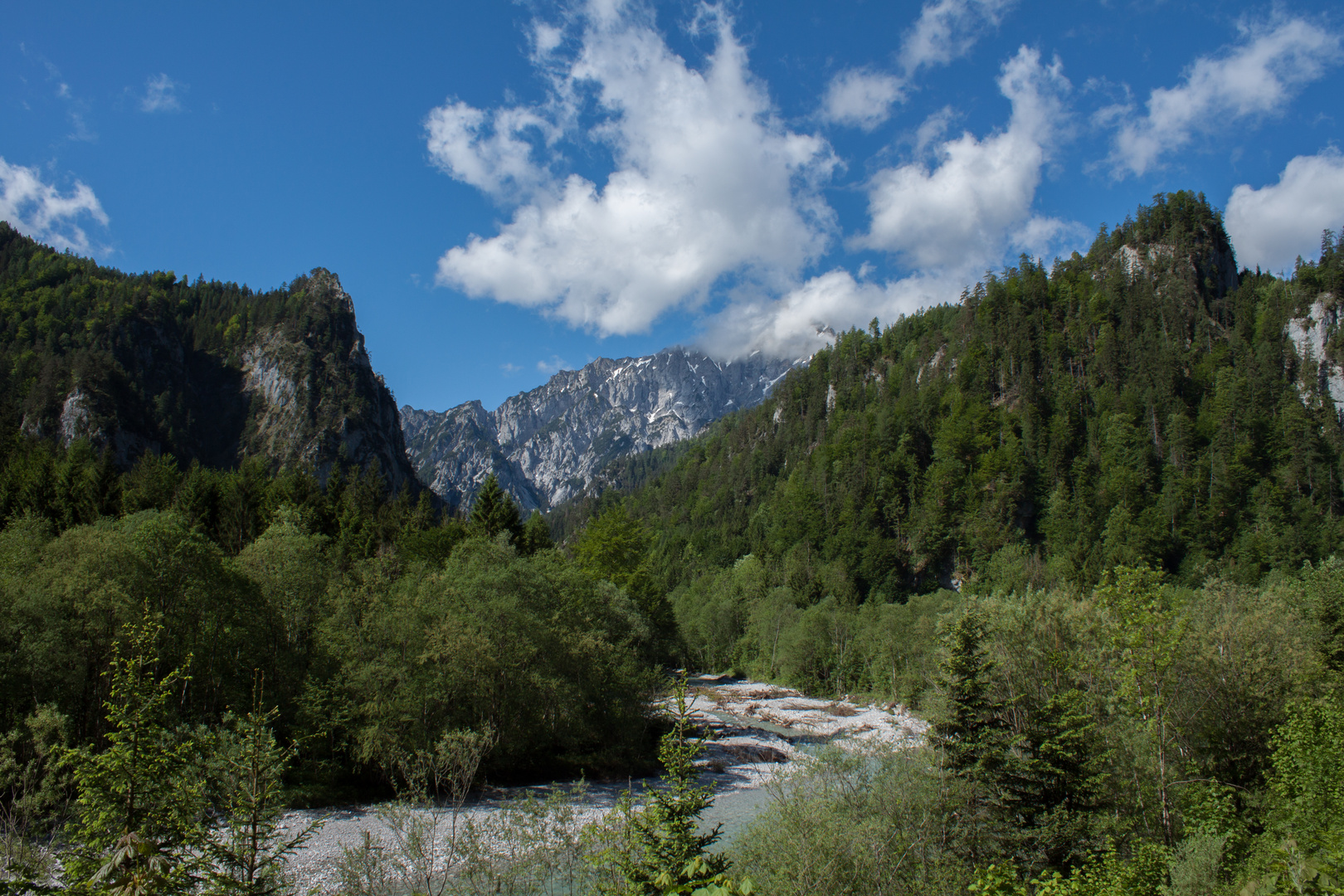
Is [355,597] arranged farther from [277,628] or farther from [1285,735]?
[1285,735]

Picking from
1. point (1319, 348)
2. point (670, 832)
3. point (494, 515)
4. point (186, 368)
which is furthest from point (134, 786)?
point (186, 368)

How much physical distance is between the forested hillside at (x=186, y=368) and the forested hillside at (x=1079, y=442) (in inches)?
3824

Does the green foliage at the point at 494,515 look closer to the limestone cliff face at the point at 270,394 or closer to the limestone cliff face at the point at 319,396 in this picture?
the limestone cliff face at the point at 270,394

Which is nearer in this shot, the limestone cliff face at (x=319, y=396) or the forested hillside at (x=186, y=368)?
the forested hillside at (x=186, y=368)

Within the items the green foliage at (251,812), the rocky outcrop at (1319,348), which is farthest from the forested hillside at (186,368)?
the rocky outcrop at (1319,348)

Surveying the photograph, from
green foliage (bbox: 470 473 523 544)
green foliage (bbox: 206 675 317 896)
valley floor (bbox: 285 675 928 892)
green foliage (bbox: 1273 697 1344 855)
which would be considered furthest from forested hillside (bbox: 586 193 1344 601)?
green foliage (bbox: 206 675 317 896)

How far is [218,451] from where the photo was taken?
16462 centimetres

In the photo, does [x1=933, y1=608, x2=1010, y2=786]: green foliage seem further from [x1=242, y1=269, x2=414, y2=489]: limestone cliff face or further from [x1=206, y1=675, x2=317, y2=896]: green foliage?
[x1=242, y1=269, x2=414, y2=489]: limestone cliff face

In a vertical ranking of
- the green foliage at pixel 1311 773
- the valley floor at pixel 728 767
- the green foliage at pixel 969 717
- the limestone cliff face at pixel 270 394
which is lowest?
the valley floor at pixel 728 767

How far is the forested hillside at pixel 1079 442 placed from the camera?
8981 centimetres

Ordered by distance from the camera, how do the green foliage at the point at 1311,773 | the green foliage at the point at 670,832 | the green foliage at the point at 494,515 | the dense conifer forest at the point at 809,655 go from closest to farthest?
the green foliage at the point at 670,832
the dense conifer forest at the point at 809,655
the green foliage at the point at 1311,773
the green foliage at the point at 494,515

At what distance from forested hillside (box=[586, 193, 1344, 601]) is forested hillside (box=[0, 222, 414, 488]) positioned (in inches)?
3824

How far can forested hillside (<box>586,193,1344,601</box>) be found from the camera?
3536 inches

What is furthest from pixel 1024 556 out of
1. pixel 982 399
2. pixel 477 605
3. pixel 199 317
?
pixel 199 317
